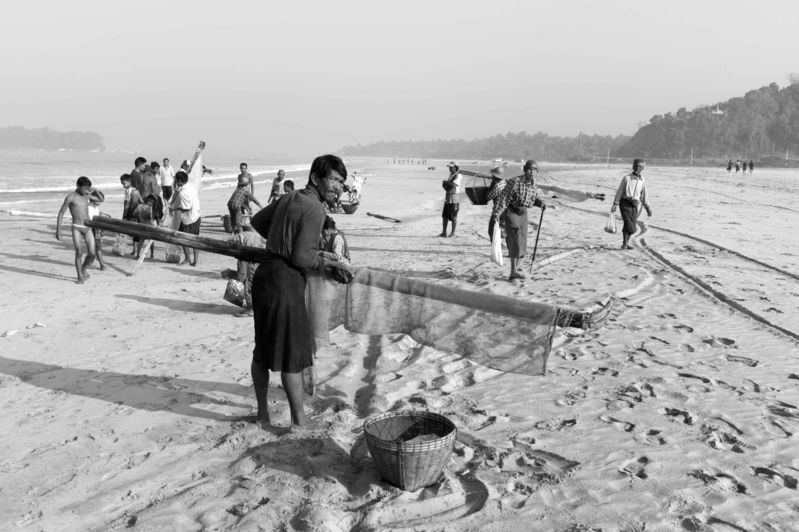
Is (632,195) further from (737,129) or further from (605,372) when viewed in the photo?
(737,129)

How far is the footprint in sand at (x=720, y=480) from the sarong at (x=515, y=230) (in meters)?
5.79

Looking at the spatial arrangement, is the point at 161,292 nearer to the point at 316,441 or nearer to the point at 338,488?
the point at 316,441

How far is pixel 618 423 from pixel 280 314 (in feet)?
9.23

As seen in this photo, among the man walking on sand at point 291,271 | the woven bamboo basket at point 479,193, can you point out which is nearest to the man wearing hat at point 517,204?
the woven bamboo basket at point 479,193

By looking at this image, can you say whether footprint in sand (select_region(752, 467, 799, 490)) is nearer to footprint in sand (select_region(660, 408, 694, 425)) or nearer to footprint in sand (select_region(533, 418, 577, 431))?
footprint in sand (select_region(660, 408, 694, 425))

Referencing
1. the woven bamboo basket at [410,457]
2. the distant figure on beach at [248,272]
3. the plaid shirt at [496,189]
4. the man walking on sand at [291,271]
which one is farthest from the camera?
the plaid shirt at [496,189]

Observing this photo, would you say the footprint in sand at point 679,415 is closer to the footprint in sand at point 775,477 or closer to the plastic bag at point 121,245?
the footprint in sand at point 775,477

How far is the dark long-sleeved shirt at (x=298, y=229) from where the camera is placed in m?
4.04

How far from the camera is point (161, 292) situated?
373 inches

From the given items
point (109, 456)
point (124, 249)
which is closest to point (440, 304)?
point (109, 456)

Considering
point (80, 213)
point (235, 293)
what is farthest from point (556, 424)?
point (80, 213)

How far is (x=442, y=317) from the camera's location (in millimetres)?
4438

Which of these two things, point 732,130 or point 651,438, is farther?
point 732,130

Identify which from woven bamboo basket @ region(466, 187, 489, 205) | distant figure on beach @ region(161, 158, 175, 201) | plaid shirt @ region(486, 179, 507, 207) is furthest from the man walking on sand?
distant figure on beach @ region(161, 158, 175, 201)
